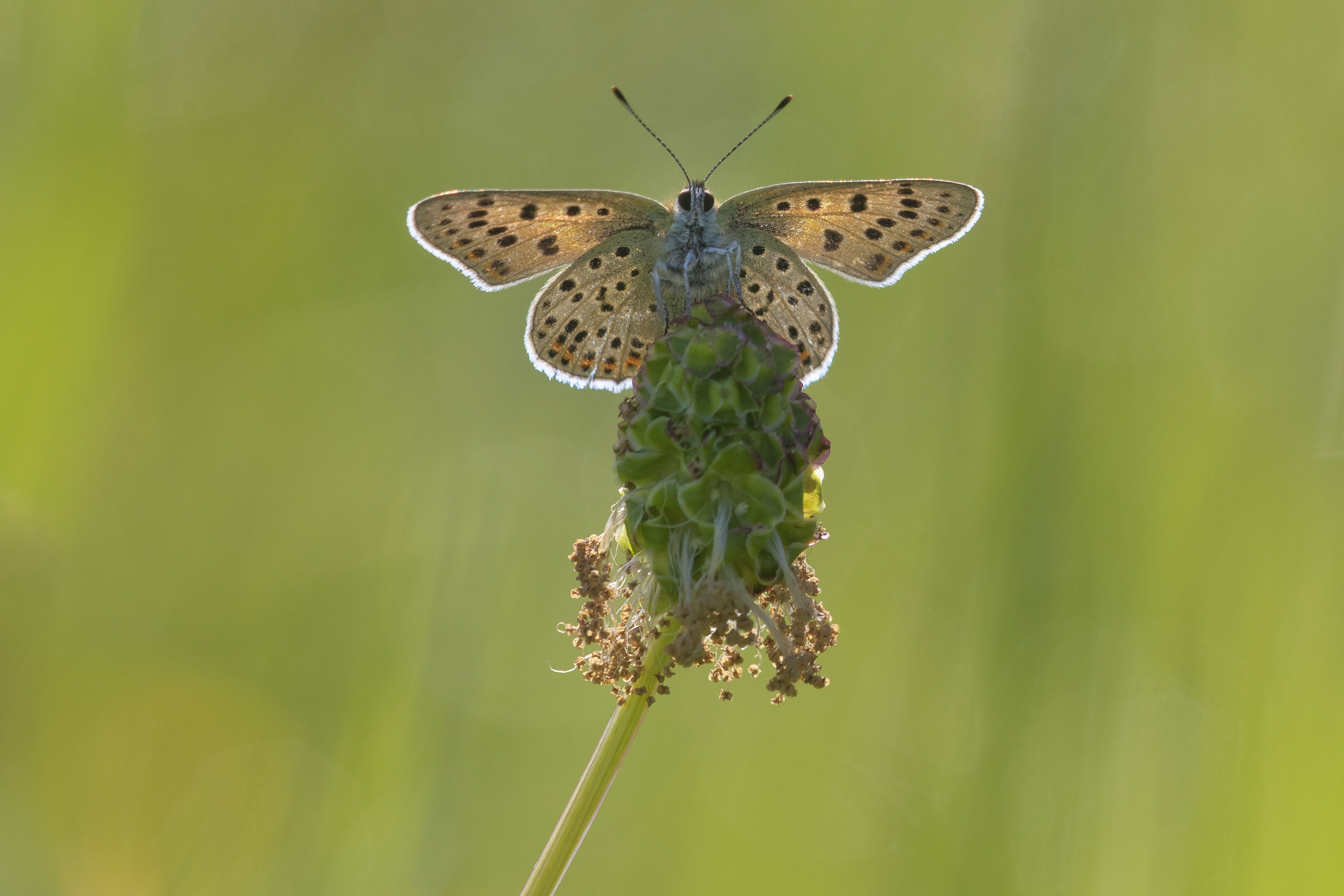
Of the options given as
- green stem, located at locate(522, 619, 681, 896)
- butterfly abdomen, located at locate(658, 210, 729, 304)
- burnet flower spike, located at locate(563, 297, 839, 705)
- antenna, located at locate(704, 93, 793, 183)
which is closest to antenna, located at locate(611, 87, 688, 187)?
antenna, located at locate(704, 93, 793, 183)

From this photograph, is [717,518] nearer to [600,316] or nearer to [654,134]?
[600,316]

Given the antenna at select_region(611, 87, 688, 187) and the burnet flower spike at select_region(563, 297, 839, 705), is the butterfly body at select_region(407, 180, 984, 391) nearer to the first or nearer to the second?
the antenna at select_region(611, 87, 688, 187)

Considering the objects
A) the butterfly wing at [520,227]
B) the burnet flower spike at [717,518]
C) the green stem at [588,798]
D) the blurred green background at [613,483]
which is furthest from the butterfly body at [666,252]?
the green stem at [588,798]

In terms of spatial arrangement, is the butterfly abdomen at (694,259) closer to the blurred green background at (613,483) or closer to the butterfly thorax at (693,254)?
the butterfly thorax at (693,254)

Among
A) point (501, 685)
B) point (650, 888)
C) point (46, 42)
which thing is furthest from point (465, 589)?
point (46, 42)

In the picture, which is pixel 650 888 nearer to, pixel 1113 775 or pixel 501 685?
pixel 501 685

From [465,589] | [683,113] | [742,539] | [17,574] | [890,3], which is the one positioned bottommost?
→ [17,574]

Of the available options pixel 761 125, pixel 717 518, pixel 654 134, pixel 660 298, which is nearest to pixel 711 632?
pixel 717 518
